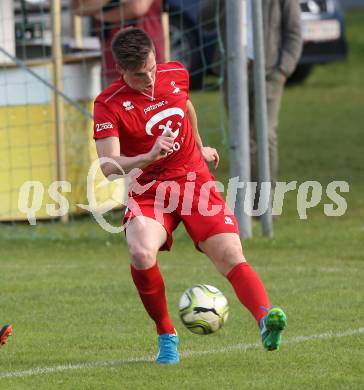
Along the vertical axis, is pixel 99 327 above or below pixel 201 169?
below

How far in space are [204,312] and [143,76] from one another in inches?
48.6

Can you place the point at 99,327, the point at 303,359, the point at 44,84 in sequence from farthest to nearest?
the point at 44,84, the point at 99,327, the point at 303,359

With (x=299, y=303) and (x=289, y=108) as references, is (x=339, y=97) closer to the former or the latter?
(x=289, y=108)

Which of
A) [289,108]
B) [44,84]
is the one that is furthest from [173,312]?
[289,108]

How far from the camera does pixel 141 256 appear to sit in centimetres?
625

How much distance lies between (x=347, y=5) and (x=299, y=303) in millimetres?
32694

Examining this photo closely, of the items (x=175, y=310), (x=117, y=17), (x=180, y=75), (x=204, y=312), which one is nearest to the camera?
(x=204, y=312)

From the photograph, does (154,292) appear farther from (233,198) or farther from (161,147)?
(233,198)

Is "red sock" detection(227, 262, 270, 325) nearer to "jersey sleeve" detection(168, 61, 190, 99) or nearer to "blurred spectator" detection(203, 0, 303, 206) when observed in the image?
"jersey sleeve" detection(168, 61, 190, 99)

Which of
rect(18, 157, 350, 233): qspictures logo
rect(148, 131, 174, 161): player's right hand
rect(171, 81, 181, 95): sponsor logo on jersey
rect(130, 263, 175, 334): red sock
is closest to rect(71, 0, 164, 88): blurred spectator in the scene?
rect(18, 157, 350, 233): qspictures logo

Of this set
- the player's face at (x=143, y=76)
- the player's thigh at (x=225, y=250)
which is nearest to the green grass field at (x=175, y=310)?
the player's thigh at (x=225, y=250)

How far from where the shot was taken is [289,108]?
20.9 m

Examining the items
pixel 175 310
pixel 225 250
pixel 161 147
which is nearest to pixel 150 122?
pixel 161 147

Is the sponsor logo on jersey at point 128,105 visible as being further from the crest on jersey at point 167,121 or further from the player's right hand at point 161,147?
the player's right hand at point 161,147
